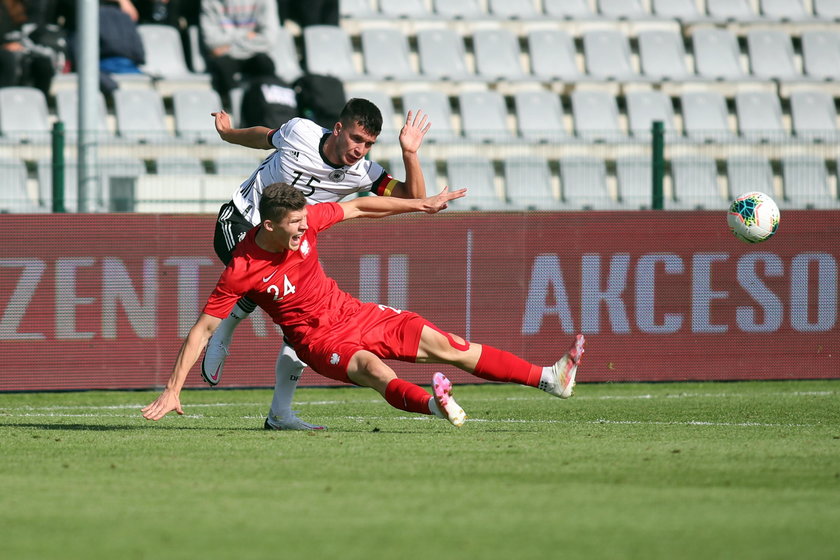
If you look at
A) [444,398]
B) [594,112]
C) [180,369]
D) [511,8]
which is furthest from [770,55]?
[180,369]

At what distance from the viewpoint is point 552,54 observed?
1842 centimetres

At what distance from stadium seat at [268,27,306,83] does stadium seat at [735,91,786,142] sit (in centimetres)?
616

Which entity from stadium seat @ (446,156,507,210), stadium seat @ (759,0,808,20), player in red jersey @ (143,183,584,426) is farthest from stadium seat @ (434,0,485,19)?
player in red jersey @ (143,183,584,426)

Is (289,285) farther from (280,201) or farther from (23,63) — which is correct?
(23,63)

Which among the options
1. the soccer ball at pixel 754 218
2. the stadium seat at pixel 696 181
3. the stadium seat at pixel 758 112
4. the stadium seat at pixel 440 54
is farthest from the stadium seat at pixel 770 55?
the soccer ball at pixel 754 218

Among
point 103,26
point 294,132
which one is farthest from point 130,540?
point 103,26

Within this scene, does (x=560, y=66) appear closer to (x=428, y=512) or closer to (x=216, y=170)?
(x=216, y=170)

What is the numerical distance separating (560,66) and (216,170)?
6.99 metres

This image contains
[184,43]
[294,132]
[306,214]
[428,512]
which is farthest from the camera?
[184,43]

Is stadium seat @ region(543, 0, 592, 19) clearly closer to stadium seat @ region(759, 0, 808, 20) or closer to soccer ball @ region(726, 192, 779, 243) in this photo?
stadium seat @ region(759, 0, 808, 20)

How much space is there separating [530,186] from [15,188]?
5.59m

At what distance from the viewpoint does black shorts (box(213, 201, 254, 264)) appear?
8547 mm

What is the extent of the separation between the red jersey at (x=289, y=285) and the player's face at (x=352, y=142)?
18.2 inches

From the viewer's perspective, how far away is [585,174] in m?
14.9
